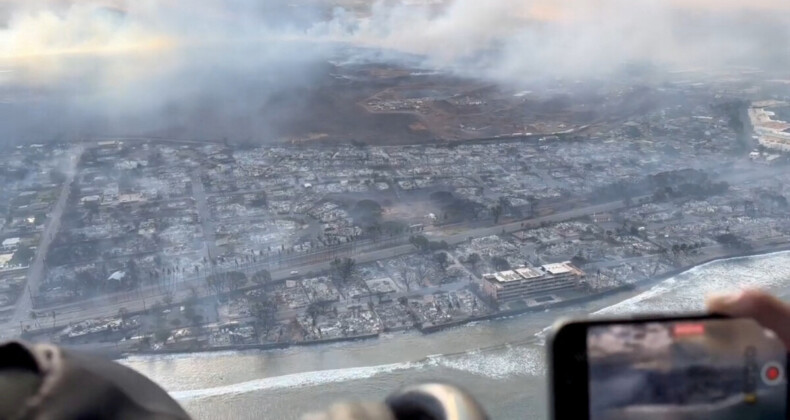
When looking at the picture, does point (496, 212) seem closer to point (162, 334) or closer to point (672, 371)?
point (162, 334)

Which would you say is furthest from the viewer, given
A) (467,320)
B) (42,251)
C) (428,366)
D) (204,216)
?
(204,216)

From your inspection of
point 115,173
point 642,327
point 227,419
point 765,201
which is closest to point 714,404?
point 642,327

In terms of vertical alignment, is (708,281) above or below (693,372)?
below

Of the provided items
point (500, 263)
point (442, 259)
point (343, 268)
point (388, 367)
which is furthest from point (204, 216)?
point (388, 367)

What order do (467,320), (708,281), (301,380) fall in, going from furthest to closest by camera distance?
(708,281) → (467,320) → (301,380)

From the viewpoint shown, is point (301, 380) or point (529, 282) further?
point (529, 282)

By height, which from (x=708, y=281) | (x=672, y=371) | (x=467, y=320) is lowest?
(x=467, y=320)

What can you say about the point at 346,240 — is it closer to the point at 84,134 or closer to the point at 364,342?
the point at 364,342
